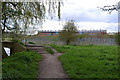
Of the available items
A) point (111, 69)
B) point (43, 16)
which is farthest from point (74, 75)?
point (43, 16)

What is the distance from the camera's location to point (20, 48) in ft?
41.2

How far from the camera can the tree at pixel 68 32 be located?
2017 centimetres

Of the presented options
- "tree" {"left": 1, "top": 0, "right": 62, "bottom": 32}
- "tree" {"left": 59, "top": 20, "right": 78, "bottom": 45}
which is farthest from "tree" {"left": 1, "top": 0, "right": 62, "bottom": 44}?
"tree" {"left": 59, "top": 20, "right": 78, "bottom": 45}

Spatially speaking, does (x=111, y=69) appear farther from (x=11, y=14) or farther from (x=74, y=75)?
(x=11, y=14)

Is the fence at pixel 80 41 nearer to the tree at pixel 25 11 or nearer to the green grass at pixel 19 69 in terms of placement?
the green grass at pixel 19 69

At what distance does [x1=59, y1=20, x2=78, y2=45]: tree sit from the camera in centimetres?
2017

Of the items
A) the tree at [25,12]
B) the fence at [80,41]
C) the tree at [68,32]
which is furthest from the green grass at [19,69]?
the fence at [80,41]

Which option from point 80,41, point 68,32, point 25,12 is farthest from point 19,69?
point 80,41

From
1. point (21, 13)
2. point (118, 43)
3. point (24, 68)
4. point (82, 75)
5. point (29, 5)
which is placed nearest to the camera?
point (29, 5)

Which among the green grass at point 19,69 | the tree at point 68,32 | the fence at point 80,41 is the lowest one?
the green grass at point 19,69

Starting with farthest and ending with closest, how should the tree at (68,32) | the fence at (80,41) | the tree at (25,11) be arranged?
the fence at (80,41), the tree at (68,32), the tree at (25,11)

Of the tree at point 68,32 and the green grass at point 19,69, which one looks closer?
the green grass at point 19,69

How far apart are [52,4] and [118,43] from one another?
18.5m

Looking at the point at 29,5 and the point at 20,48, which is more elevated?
the point at 29,5
